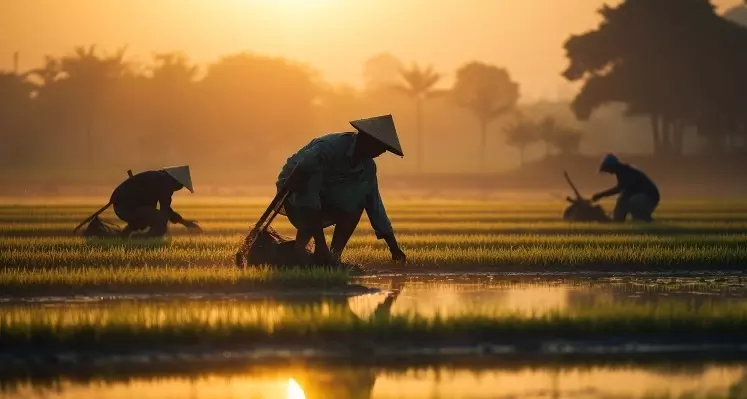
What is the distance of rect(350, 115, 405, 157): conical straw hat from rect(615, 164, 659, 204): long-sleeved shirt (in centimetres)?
1347

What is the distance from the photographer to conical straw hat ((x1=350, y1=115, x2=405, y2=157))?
13266mm

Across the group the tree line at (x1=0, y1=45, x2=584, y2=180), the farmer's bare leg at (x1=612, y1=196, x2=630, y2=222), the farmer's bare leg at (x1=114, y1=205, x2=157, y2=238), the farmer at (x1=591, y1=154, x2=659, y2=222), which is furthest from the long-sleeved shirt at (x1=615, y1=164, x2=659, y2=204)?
the tree line at (x1=0, y1=45, x2=584, y2=180)

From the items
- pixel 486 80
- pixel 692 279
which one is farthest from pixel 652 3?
pixel 692 279

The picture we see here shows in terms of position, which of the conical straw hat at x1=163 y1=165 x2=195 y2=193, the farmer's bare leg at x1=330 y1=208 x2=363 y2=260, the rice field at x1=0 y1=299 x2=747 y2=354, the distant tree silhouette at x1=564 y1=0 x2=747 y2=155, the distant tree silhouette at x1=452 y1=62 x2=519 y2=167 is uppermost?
the distant tree silhouette at x1=452 y1=62 x2=519 y2=167

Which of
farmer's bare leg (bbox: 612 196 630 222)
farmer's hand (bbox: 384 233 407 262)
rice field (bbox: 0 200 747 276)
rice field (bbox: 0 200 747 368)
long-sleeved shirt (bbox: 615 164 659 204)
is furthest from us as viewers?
farmer's bare leg (bbox: 612 196 630 222)

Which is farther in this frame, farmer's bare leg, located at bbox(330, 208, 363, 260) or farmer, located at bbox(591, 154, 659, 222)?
farmer, located at bbox(591, 154, 659, 222)

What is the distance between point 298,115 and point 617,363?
328 ft

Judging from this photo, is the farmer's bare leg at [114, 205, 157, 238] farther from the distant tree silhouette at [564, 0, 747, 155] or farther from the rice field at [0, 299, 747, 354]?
the distant tree silhouette at [564, 0, 747, 155]

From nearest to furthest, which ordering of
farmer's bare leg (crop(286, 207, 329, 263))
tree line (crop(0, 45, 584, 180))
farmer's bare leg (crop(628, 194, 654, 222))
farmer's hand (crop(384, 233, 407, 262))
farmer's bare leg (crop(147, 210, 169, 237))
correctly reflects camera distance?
farmer's bare leg (crop(286, 207, 329, 263))
farmer's hand (crop(384, 233, 407, 262))
farmer's bare leg (crop(147, 210, 169, 237))
farmer's bare leg (crop(628, 194, 654, 222))
tree line (crop(0, 45, 584, 180))

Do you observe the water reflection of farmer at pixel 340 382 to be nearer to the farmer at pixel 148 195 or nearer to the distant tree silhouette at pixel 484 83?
the farmer at pixel 148 195

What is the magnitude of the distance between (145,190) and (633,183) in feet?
35.8

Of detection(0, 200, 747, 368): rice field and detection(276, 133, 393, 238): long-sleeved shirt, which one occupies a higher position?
detection(276, 133, 393, 238): long-sleeved shirt

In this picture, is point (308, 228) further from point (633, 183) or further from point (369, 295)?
point (633, 183)

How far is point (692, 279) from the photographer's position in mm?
14688
